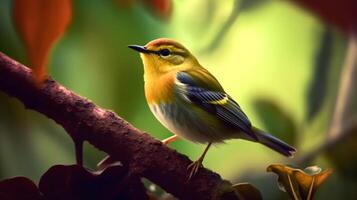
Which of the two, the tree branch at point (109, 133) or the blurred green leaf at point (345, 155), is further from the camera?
the blurred green leaf at point (345, 155)

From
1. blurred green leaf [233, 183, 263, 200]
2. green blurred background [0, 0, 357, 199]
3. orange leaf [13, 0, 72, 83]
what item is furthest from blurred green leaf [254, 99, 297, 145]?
orange leaf [13, 0, 72, 83]

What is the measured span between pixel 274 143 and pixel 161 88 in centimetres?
20

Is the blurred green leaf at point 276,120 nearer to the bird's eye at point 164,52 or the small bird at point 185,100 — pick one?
the small bird at point 185,100

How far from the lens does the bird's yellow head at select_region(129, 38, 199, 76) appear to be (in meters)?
0.88

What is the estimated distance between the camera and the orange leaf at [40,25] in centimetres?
84

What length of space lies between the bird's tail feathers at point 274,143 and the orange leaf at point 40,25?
0.34m

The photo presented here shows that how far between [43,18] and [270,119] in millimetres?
388

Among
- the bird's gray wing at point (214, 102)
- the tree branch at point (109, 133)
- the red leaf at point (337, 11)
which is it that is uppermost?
the red leaf at point (337, 11)

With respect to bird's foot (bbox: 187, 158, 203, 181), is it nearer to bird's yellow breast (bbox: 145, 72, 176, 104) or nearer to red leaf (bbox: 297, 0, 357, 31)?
bird's yellow breast (bbox: 145, 72, 176, 104)

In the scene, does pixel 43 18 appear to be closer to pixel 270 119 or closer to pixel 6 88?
pixel 6 88

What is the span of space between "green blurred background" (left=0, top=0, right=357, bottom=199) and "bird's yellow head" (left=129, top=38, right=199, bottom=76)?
21 mm

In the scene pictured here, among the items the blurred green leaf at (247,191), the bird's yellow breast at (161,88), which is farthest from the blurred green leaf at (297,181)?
the bird's yellow breast at (161,88)

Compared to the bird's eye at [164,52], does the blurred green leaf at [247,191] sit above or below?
below

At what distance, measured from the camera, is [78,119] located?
0.85 metres
